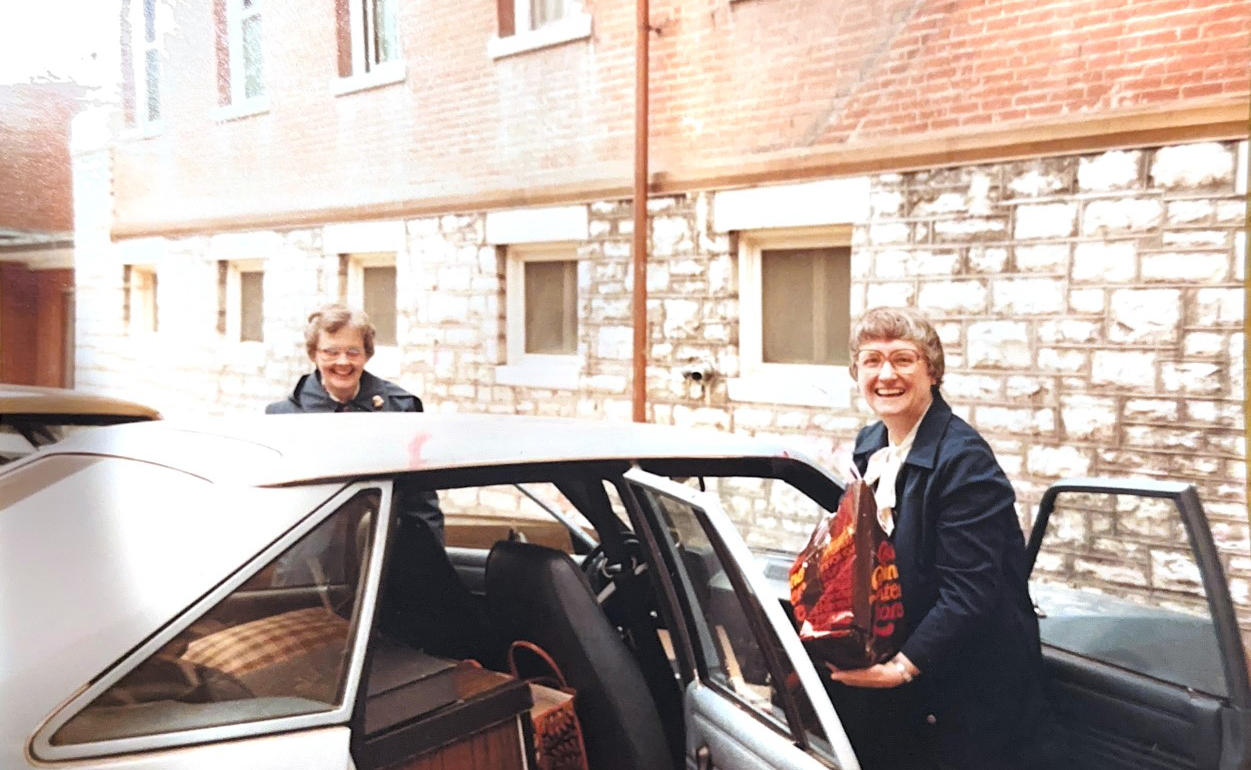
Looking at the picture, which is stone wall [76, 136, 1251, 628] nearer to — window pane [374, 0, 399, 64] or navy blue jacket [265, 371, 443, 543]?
window pane [374, 0, 399, 64]

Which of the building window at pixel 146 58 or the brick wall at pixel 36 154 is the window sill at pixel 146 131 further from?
the brick wall at pixel 36 154

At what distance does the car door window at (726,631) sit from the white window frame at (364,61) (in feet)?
9.91

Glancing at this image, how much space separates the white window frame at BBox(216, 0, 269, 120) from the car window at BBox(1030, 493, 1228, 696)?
332 cm

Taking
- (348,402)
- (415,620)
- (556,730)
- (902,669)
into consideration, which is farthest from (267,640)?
(348,402)

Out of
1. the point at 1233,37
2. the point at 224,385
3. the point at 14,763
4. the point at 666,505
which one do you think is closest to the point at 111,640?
Answer: the point at 14,763

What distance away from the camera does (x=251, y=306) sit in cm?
458

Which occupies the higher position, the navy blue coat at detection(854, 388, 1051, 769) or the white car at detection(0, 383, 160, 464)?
the white car at detection(0, 383, 160, 464)

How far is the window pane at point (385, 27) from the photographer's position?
423cm

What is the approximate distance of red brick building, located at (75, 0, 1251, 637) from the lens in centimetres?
306

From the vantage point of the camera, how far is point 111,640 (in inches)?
49.7

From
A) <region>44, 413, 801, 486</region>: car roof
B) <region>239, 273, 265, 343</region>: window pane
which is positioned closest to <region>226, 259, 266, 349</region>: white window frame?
<region>239, 273, 265, 343</region>: window pane

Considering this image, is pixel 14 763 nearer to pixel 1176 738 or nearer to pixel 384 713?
pixel 384 713

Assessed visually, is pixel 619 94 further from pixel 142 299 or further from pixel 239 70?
pixel 142 299

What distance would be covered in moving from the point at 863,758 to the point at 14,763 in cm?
137
